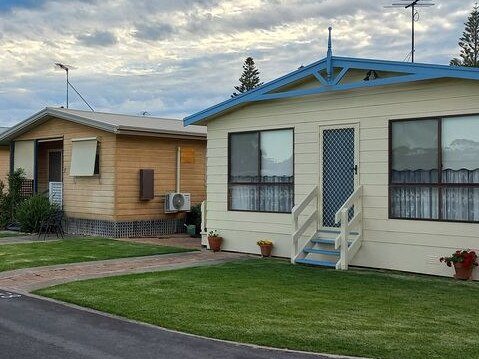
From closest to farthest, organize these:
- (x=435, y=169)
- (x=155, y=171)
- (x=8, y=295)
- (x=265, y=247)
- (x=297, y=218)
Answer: (x=8, y=295) → (x=435, y=169) → (x=297, y=218) → (x=265, y=247) → (x=155, y=171)

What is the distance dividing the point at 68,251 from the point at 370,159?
21.3 feet

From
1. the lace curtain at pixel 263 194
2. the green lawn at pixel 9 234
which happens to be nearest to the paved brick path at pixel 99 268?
the lace curtain at pixel 263 194

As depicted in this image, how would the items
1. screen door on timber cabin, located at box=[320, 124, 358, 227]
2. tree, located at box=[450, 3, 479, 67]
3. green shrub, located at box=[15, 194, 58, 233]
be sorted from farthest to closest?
tree, located at box=[450, 3, 479, 67], green shrub, located at box=[15, 194, 58, 233], screen door on timber cabin, located at box=[320, 124, 358, 227]

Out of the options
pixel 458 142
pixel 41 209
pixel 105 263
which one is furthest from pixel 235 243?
pixel 41 209

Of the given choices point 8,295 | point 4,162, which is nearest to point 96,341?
point 8,295

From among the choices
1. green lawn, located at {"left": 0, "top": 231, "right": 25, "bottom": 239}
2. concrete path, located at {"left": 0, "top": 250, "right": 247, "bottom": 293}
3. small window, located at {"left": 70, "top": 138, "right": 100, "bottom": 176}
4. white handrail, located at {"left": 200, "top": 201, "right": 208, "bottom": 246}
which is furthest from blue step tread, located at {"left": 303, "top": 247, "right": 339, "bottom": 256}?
green lawn, located at {"left": 0, "top": 231, "right": 25, "bottom": 239}

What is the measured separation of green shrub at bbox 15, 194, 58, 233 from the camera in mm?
16625

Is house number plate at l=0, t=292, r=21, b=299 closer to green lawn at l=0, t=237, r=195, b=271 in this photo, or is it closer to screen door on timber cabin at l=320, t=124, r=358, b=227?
green lawn at l=0, t=237, r=195, b=271

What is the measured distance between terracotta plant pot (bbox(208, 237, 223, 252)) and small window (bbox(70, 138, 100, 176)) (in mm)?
4607

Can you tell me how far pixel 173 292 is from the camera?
8.00 meters

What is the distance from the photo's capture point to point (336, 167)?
11047 millimetres

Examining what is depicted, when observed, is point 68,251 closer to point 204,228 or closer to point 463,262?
point 204,228

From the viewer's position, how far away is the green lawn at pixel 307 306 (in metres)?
5.67

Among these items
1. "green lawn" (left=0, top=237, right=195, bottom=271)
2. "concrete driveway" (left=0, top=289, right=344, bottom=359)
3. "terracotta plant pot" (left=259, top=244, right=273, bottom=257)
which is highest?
"terracotta plant pot" (left=259, top=244, right=273, bottom=257)
